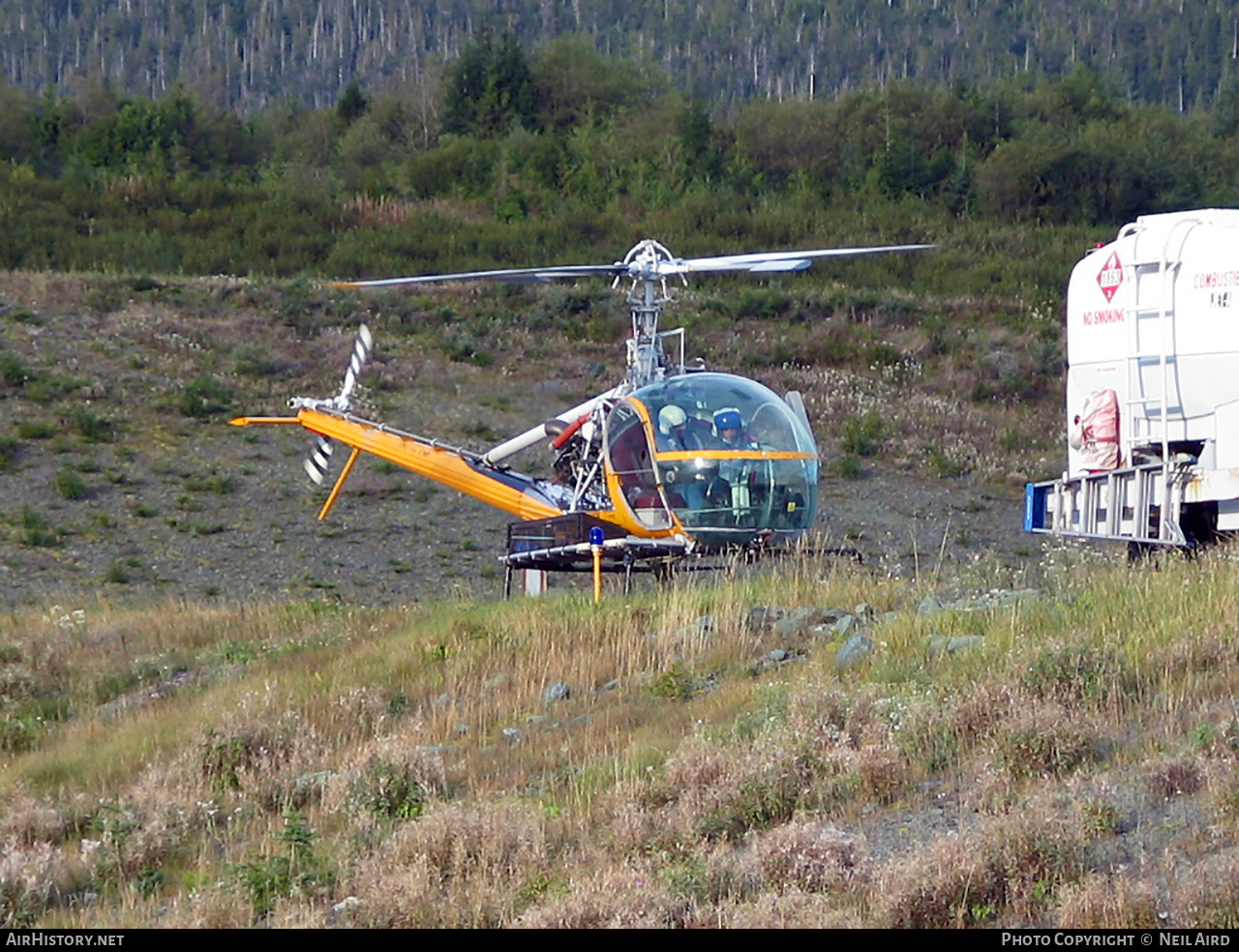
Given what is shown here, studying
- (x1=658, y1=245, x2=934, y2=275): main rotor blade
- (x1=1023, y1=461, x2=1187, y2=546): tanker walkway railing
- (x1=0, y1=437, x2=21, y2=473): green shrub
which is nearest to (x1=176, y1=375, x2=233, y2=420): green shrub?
(x1=0, y1=437, x2=21, y2=473): green shrub

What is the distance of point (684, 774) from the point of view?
22.2 feet

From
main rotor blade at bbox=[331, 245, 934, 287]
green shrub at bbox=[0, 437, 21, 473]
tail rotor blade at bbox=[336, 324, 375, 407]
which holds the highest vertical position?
main rotor blade at bbox=[331, 245, 934, 287]

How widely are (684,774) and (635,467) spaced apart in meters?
7.73

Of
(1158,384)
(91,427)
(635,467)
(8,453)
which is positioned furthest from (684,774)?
(91,427)

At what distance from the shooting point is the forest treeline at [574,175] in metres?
41.8

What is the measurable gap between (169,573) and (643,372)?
8.28m

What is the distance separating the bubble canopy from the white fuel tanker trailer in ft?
8.19

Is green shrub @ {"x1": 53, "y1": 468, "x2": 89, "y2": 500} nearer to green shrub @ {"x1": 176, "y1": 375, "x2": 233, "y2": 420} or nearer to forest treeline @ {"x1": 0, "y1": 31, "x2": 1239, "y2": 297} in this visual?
green shrub @ {"x1": 176, "y1": 375, "x2": 233, "y2": 420}

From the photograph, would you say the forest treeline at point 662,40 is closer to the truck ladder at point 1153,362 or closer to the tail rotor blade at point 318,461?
the tail rotor blade at point 318,461

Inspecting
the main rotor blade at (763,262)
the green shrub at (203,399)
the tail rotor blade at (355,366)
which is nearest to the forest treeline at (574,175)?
the green shrub at (203,399)

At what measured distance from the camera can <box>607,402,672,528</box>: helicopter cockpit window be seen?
46.7 feet

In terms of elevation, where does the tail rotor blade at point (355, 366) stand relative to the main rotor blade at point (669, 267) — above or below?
below

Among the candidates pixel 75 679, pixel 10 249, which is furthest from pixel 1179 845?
pixel 10 249

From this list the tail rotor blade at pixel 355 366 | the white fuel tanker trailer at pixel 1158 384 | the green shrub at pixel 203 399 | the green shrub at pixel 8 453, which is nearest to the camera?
the white fuel tanker trailer at pixel 1158 384
